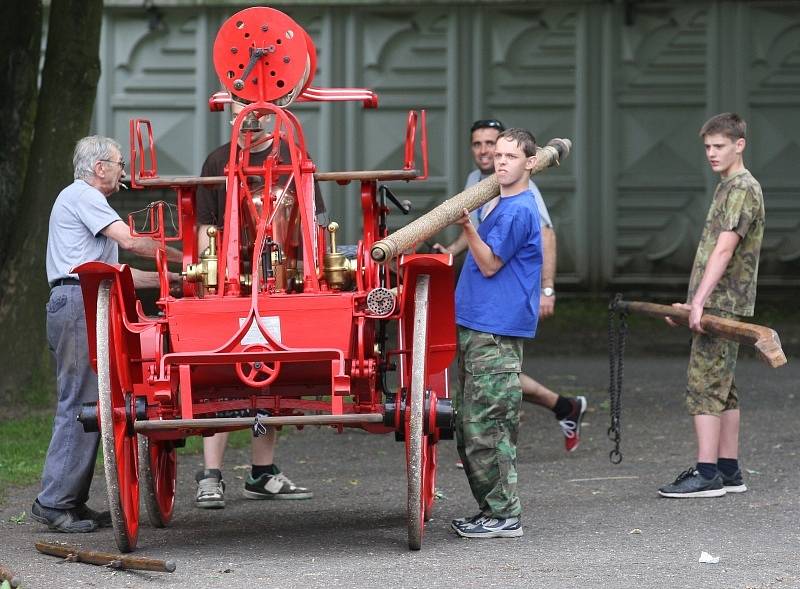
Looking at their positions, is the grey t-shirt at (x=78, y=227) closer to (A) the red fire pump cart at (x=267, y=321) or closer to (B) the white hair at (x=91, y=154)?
(B) the white hair at (x=91, y=154)

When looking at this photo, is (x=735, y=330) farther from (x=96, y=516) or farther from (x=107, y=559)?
(x=96, y=516)

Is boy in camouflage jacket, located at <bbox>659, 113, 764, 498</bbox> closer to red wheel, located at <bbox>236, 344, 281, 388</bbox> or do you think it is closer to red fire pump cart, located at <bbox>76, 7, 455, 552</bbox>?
red fire pump cart, located at <bbox>76, 7, 455, 552</bbox>

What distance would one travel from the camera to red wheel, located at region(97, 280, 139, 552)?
572 centimetres

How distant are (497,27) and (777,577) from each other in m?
11.6

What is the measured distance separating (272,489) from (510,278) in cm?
207

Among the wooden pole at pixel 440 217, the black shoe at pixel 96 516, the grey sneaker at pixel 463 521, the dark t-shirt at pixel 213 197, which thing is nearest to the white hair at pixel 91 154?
the dark t-shirt at pixel 213 197

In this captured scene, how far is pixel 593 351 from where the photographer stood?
1384 centimetres

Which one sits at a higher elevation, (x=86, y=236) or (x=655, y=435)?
(x=86, y=236)

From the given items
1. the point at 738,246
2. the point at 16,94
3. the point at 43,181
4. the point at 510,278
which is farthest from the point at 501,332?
the point at 16,94

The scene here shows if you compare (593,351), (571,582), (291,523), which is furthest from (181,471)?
(593,351)

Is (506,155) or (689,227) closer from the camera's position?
(506,155)

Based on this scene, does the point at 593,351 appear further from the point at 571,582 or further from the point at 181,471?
the point at 571,582

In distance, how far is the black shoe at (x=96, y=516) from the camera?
22.3 ft

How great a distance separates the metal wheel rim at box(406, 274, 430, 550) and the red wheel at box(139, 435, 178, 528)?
51.8 inches
